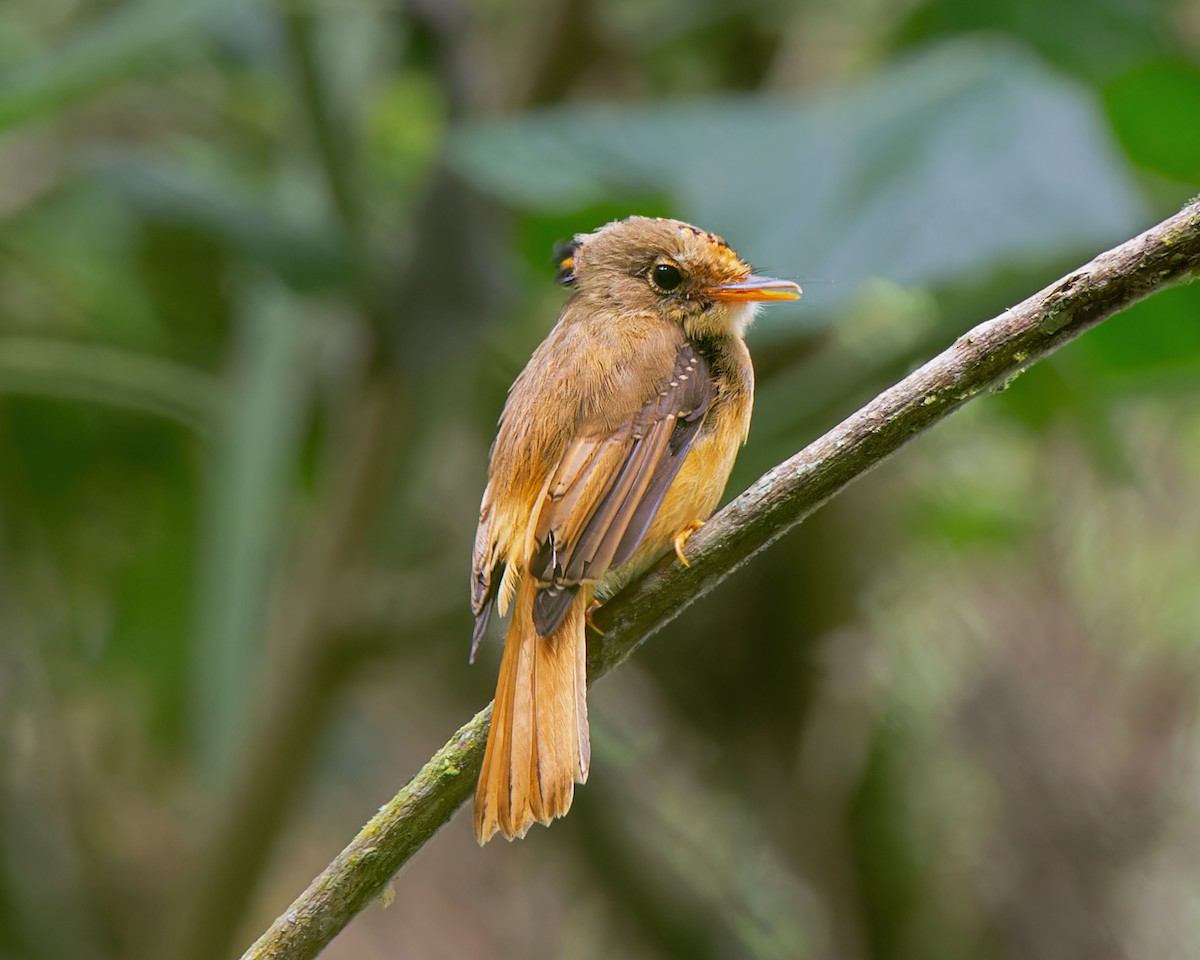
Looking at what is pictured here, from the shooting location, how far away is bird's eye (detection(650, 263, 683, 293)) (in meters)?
2.18

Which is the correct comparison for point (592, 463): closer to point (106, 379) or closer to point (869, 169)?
point (869, 169)

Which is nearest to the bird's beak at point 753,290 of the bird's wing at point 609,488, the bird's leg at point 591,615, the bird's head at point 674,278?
the bird's head at point 674,278

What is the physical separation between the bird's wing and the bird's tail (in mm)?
32

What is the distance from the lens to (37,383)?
3.62 m

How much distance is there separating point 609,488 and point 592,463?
0.05m

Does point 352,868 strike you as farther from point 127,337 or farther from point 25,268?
point 25,268

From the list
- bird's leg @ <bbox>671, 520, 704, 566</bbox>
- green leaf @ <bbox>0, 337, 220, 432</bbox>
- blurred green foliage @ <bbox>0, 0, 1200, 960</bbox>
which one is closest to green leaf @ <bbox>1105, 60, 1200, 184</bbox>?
blurred green foliage @ <bbox>0, 0, 1200, 960</bbox>

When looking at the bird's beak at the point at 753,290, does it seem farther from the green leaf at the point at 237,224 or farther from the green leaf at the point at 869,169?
the green leaf at the point at 237,224

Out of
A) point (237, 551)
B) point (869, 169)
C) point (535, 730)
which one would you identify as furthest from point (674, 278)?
point (237, 551)

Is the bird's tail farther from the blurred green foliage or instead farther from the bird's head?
the blurred green foliage

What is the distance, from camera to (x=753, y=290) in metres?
2.04

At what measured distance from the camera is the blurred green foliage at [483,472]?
3182mm

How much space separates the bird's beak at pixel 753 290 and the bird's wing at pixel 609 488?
0.34 feet

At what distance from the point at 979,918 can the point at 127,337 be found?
287cm
